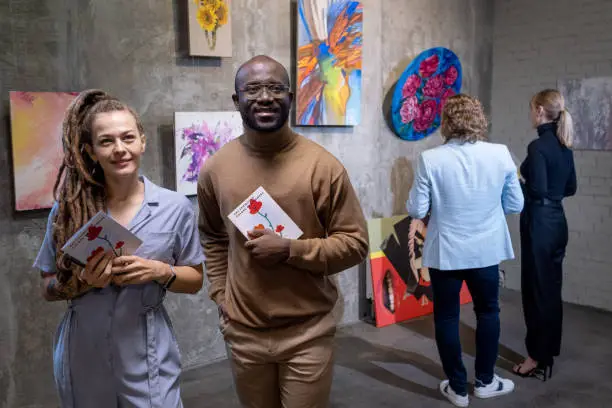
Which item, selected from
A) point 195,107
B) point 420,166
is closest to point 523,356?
point 420,166

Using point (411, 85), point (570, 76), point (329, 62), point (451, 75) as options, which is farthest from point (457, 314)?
point (570, 76)

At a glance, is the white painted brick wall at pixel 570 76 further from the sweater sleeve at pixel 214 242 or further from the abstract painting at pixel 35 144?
the abstract painting at pixel 35 144

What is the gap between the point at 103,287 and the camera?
1458mm

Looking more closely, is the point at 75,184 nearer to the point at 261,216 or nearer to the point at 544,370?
the point at 261,216

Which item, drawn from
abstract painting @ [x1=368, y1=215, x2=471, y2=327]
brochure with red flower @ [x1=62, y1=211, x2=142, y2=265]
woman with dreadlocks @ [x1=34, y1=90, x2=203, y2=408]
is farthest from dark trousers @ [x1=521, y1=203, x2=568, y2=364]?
brochure with red flower @ [x1=62, y1=211, x2=142, y2=265]

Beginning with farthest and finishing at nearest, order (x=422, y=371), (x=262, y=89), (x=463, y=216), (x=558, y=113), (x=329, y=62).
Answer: (x=329, y=62) → (x=422, y=371) → (x=558, y=113) → (x=463, y=216) → (x=262, y=89)

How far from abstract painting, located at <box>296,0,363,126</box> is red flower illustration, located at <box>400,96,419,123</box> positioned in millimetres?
510

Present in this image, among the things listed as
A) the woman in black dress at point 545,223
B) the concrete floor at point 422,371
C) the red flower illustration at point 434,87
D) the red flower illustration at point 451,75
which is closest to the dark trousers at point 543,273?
the woman in black dress at point 545,223

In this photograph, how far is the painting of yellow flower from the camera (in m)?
3.08

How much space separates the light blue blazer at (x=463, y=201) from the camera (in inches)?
108

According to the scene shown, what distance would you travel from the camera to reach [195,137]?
3.18m

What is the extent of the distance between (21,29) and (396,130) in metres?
2.64

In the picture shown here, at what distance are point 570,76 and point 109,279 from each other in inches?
168

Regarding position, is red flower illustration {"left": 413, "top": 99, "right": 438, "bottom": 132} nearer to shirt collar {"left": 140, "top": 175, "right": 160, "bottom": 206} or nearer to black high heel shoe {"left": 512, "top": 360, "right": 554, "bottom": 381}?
black high heel shoe {"left": 512, "top": 360, "right": 554, "bottom": 381}
